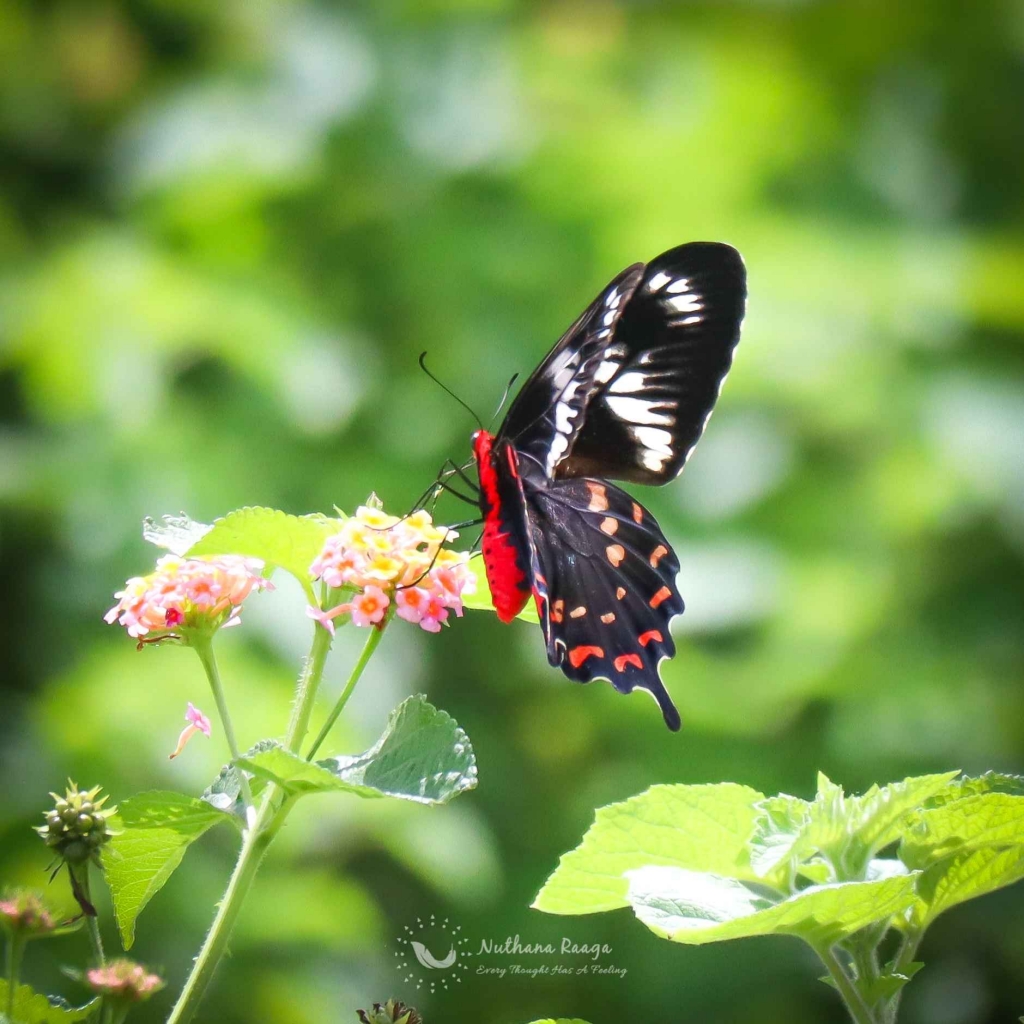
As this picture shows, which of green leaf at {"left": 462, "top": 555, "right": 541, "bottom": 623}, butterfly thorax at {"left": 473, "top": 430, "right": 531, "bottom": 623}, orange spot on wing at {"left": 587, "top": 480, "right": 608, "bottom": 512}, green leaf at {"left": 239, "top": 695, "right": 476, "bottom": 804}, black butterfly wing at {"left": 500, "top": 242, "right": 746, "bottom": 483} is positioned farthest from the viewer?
orange spot on wing at {"left": 587, "top": 480, "right": 608, "bottom": 512}

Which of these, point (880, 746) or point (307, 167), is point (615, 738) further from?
point (307, 167)

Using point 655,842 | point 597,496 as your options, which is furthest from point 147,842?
point 597,496

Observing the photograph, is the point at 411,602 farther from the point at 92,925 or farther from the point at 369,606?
the point at 92,925

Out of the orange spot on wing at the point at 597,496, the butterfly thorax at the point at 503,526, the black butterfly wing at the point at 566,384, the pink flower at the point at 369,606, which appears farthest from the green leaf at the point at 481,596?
the orange spot on wing at the point at 597,496

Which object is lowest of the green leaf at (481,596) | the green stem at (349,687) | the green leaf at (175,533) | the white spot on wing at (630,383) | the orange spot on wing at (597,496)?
the green stem at (349,687)

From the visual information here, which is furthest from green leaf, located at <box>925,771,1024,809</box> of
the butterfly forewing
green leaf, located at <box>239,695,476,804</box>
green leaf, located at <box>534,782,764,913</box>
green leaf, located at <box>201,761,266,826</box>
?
the butterfly forewing

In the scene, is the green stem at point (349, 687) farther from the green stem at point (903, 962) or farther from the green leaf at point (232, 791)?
the green stem at point (903, 962)

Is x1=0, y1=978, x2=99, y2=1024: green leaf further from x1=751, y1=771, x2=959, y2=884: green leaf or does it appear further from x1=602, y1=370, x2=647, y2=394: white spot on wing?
x1=602, y1=370, x2=647, y2=394: white spot on wing
